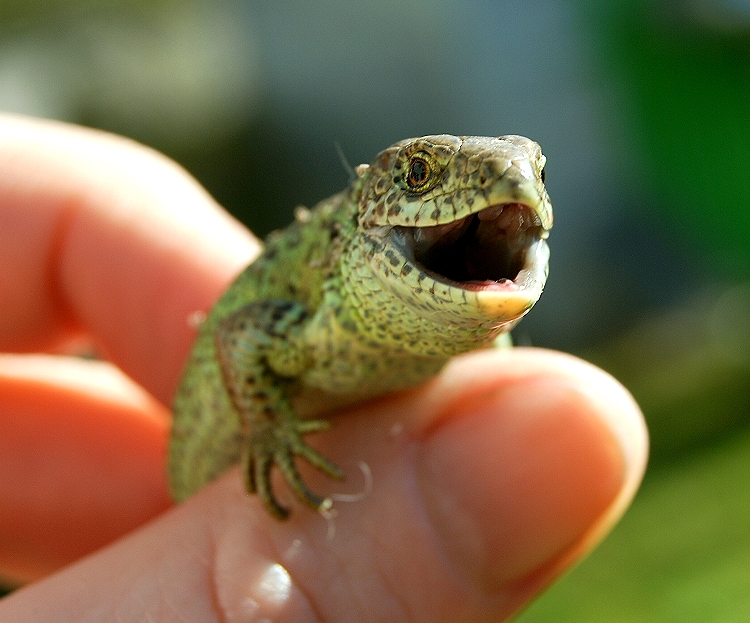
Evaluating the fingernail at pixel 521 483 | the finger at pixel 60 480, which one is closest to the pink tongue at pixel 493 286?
the fingernail at pixel 521 483

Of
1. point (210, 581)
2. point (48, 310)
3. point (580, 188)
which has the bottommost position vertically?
point (580, 188)

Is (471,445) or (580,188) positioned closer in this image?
(471,445)

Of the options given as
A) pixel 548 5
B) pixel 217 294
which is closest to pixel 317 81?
pixel 548 5

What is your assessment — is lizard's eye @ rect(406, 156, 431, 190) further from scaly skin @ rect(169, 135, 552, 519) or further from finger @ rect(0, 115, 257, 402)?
finger @ rect(0, 115, 257, 402)

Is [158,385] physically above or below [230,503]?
below

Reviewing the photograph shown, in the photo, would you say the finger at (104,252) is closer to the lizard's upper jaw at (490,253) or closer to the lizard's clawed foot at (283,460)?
the lizard's clawed foot at (283,460)

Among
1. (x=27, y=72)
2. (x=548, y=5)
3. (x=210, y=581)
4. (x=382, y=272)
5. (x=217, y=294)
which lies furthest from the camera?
(x=27, y=72)

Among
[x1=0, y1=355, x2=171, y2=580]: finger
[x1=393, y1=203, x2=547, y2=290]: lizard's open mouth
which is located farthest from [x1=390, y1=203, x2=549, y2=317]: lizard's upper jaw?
[x1=0, y1=355, x2=171, y2=580]: finger

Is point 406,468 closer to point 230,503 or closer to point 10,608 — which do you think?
point 230,503
